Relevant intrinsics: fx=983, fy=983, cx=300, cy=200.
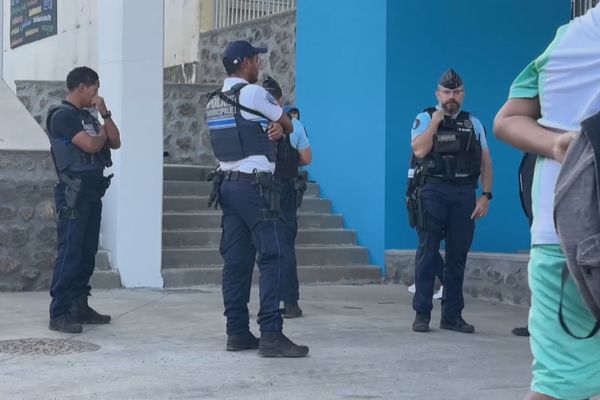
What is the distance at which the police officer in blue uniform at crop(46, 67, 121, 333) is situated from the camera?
22.3 ft

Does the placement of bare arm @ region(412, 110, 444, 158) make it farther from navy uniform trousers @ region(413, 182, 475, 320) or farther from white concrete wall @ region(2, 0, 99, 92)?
white concrete wall @ region(2, 0, 99, 92)

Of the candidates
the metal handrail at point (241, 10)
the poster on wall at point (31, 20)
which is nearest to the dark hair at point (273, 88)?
the metal handrail at point (241, 10)

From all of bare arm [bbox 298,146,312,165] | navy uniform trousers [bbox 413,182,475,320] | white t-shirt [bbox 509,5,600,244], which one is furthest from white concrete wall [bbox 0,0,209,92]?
white t-shirt [bbox 509,5,600,244]

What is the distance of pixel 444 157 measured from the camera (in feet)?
23.0

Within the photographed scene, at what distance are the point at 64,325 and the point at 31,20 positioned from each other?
13162mm

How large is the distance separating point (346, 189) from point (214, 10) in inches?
194

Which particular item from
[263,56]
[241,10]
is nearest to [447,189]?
[263,56]

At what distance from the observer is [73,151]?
6.82 m

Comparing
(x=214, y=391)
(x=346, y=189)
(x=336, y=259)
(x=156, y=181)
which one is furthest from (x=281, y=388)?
(x=346, y=189)

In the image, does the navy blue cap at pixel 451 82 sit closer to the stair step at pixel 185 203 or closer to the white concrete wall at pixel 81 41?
the stair step at pixel 185 203

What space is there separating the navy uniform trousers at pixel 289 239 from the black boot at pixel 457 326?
47.5 inches

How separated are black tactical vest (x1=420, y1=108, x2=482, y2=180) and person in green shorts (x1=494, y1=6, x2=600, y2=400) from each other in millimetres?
4207

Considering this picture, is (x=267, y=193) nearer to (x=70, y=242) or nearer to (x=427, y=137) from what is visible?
(x=427, y=137)

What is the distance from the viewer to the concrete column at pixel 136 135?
9.10 metres
